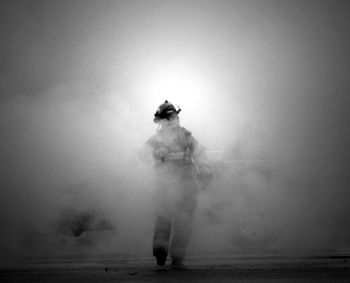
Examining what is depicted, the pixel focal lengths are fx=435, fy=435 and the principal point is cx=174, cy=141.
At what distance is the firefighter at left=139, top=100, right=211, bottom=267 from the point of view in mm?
3600

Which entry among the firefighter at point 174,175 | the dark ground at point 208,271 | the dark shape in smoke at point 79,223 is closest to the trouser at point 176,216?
Result: the firefighter at point 174,175

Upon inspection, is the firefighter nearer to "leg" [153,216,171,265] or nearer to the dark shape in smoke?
"leg" [153,216,171,265]

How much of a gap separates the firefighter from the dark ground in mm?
367

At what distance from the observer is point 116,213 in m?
5.46

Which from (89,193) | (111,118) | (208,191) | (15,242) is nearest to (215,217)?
(208,191)

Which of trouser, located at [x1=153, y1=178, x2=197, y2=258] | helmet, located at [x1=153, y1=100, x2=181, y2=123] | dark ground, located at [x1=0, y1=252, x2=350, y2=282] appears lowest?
dark ground, located at [x1=0, y1=252, x2=350, y2=282]

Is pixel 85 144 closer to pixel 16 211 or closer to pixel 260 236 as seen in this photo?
pixel 16 211

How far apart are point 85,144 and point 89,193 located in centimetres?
273

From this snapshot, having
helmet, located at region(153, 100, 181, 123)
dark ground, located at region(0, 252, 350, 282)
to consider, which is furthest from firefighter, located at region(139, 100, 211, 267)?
dark ground, located at region(0, 252, 350, 282)

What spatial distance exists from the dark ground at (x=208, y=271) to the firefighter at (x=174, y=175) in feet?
1.20

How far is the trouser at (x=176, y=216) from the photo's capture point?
3504 mm

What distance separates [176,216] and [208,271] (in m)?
1.15

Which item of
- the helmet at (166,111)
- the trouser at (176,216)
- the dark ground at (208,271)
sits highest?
the helmet at (166,111)

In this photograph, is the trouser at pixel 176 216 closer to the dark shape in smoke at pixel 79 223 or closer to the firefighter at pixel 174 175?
the firefighter at pixel 174 175
